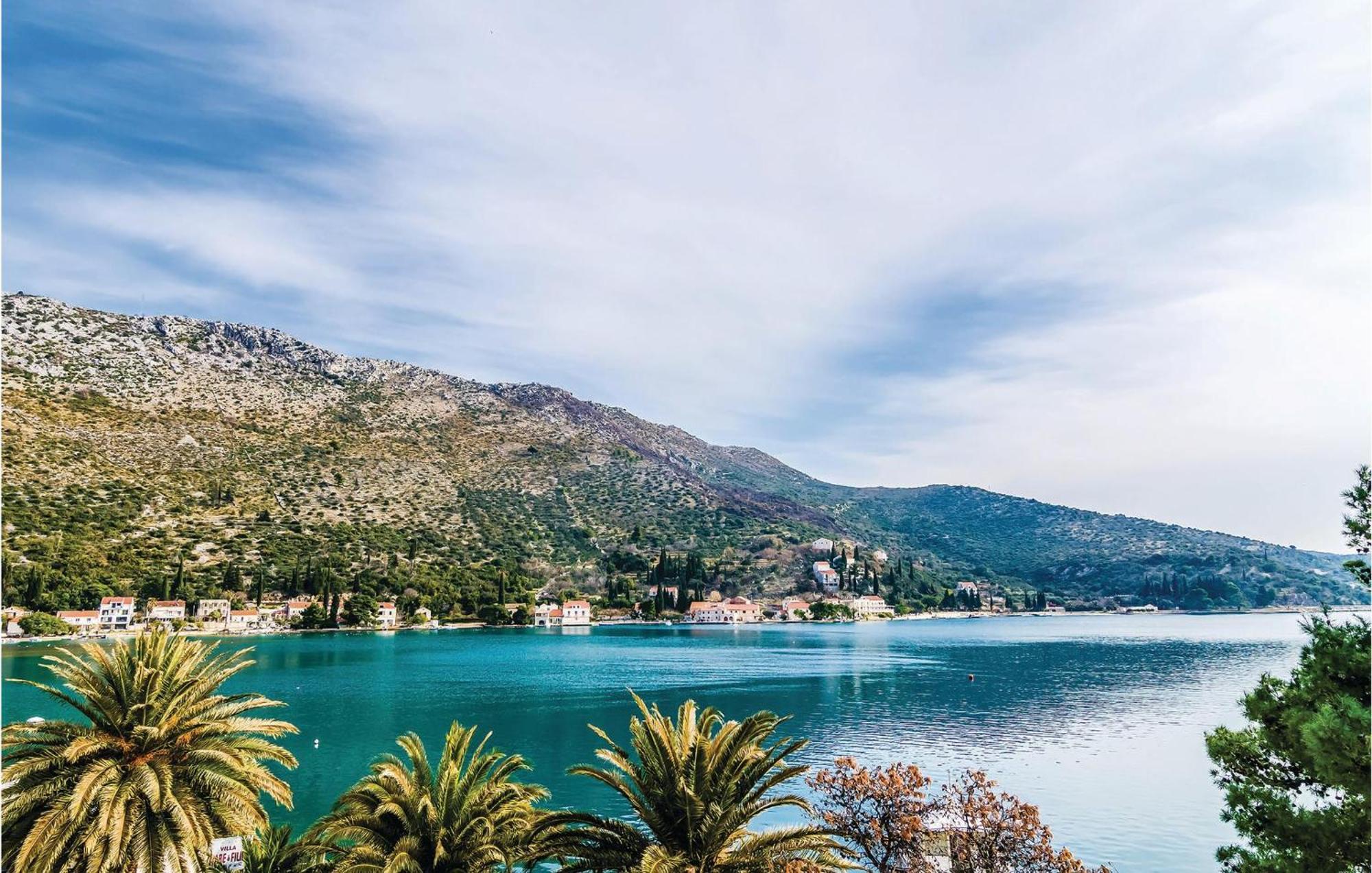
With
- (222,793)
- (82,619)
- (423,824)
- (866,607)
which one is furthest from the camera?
(866,607)

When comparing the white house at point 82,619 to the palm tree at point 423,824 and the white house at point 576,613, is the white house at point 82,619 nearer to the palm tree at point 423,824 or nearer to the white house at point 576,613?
the white house at point 576,613

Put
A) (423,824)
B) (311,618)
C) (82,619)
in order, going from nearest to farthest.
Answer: (423,824)
(82,619)
(311,618)

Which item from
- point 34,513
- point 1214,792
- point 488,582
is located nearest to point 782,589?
point 488,582

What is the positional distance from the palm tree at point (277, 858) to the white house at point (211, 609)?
355 ft

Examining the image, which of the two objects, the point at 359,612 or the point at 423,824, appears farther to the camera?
the point at 359,612

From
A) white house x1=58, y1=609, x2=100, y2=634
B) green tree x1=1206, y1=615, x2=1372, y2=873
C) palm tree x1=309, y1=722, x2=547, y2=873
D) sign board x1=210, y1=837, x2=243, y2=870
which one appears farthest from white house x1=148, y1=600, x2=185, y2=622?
green tree x1=1206, y1=615, x2=1372, y2=873

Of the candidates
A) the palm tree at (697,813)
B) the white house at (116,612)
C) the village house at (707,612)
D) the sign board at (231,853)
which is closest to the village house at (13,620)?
the white house at (116,612)

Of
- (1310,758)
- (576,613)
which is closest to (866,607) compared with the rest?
(576,613)

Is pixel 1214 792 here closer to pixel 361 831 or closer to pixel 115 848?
pixel 361 831

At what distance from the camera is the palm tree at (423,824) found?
16.3 m

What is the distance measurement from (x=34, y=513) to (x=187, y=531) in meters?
19.9

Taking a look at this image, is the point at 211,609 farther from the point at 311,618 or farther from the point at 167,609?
the point at 311,618

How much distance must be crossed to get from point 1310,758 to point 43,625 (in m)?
122

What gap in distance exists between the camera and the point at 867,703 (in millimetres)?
63312
